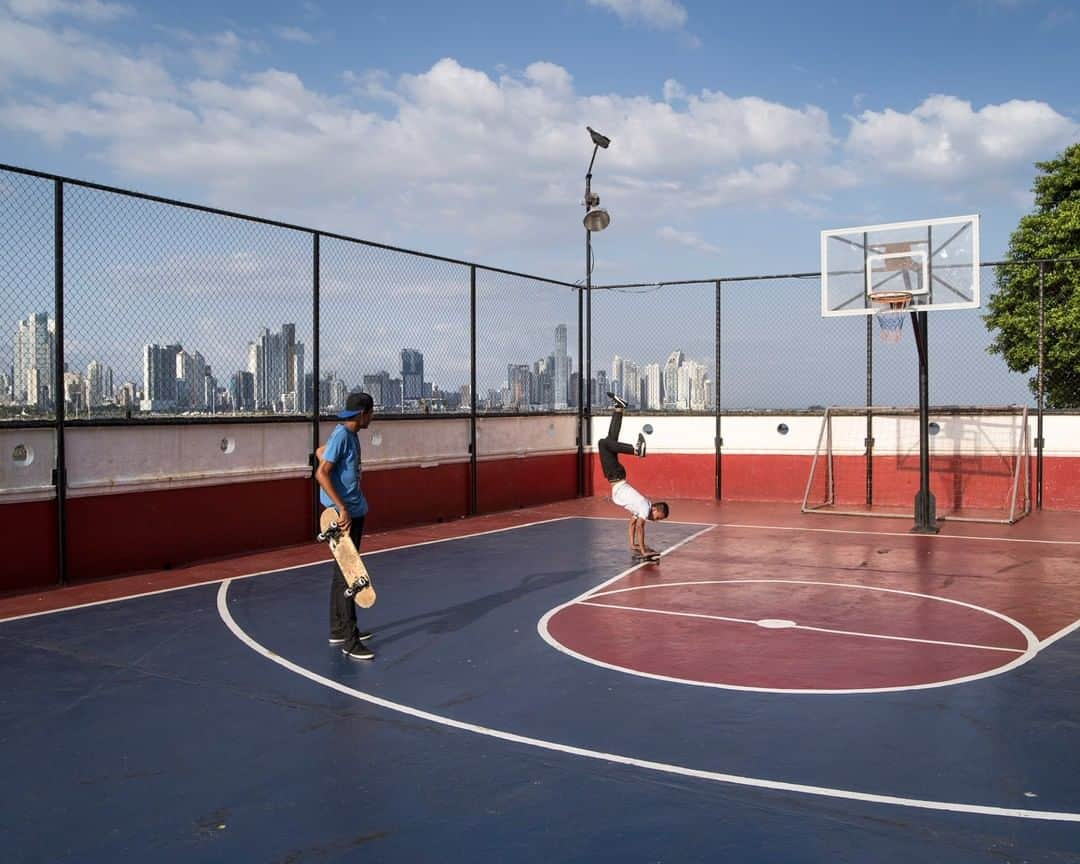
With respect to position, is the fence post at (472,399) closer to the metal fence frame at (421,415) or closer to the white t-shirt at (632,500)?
the metal fence frame at (421,415)

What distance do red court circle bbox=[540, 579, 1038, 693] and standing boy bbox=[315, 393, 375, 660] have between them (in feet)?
5.16

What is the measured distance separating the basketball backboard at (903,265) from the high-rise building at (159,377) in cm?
972

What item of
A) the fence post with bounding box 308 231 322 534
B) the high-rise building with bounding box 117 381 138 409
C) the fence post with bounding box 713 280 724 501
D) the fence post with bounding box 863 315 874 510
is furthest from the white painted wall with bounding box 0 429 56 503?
the fence post with bounding box 863 315 874 510

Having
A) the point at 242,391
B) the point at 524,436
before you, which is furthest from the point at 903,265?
the point at 242,391

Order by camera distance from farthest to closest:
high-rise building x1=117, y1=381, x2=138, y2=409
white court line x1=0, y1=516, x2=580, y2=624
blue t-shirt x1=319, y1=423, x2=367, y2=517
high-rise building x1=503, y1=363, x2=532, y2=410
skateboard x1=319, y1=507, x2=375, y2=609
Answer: high-rise building x1=503, y1=363, x2=532, y2=410 → high-rise building x1=117, y1=381, x2=138, y2=409 → white court line x1=0, y1=516, x2=580, y2=624 → blue t-shirt x1=319, y1=423, x2=367, y2=517 → skateboard x1=319, y1=507, x2=375, y2=609

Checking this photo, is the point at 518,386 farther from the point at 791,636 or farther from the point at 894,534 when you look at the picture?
the point at 791,636

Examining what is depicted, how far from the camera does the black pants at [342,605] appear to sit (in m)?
7.00

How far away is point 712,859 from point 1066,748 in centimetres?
238

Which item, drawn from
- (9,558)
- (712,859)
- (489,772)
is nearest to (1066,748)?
(712,859)

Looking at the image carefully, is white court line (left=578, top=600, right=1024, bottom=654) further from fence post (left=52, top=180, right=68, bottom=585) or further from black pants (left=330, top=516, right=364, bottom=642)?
fence post (left=52, top=180, right=68, bottom=585)

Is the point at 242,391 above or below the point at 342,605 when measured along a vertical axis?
above

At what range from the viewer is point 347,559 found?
6.87 meters

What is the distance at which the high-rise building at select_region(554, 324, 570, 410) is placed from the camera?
1875 cm

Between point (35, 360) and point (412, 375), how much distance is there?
6.08 m
